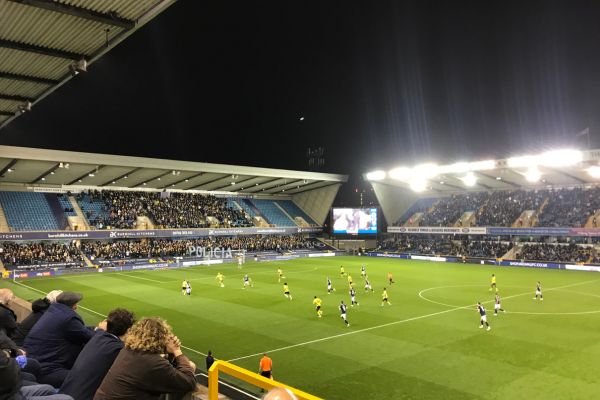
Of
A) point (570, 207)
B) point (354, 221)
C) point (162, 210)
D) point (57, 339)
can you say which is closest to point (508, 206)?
point (570, 207)

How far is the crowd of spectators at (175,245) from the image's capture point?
50.2 metres

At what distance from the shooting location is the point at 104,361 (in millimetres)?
5141

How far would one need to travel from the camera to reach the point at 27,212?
48.1 meters

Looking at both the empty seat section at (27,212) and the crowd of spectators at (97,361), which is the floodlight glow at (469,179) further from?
the crowd of spectators at (97,361)

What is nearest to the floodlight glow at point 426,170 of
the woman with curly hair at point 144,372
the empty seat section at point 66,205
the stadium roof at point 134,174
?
the stadium roof at point 134,174

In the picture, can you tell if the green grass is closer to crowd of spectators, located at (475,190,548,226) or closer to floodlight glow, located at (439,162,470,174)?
floodlight glow, located at (439,162,470,174)

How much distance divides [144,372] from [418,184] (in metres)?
64.7

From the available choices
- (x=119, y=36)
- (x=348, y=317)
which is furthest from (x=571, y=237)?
(x=119, y=36)

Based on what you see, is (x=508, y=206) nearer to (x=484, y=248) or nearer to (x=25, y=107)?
(x=484, y=248)

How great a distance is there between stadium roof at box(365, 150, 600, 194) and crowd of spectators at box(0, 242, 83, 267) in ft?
130

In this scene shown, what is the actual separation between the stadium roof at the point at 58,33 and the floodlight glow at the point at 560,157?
42915mm

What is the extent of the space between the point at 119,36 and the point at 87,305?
Answer: 2136cm

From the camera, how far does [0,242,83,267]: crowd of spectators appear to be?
142 ft

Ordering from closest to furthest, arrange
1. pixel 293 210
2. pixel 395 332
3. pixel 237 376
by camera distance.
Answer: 1. pixel 237 376
2. pixel 395 332
3. pixel 293 210
